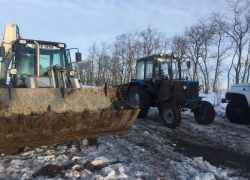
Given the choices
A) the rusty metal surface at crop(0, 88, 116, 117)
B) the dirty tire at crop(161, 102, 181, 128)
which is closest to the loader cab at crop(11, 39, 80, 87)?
the rusty metal surface at crop(0, 88, 116, 117)

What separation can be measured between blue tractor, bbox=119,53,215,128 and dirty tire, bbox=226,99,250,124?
1.22 m

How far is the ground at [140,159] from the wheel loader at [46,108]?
355 mm

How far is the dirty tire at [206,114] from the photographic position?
730 cm

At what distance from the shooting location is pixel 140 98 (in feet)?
26.8

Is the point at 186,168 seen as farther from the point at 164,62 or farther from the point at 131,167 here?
the point at 164,62

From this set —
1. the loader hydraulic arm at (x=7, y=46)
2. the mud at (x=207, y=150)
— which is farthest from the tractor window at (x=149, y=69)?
the loader hydraulic arm at (x=7, y=46)

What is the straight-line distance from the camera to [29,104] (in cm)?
397

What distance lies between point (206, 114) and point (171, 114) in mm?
1430

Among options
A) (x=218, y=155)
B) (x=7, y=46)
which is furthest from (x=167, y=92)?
(x=7, y=46)

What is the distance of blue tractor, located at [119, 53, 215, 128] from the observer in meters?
7.11

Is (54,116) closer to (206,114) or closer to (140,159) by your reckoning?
(140,159)

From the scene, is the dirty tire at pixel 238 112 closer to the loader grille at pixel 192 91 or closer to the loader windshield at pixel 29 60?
the loader grille at pixel 192 91

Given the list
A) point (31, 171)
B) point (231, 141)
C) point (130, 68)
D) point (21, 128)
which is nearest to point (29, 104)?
point (21, 128)

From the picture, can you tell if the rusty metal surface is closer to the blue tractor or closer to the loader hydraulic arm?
the loader hydraulic arm
